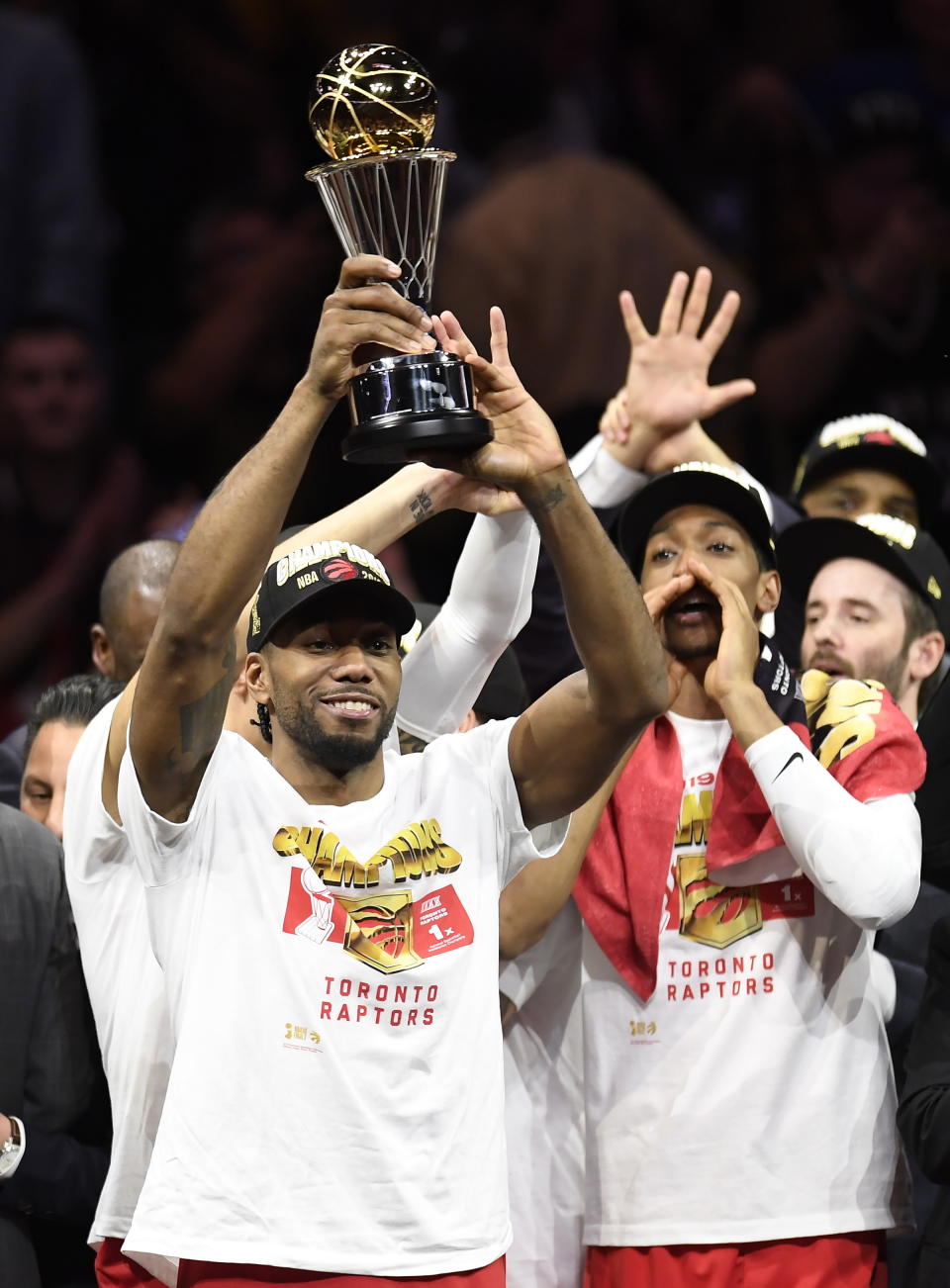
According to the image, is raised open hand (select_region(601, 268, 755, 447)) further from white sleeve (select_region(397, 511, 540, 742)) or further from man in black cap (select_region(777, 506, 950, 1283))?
white sleeve (select_region(397, 511, 540, 742))

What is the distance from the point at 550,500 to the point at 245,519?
0.40 m

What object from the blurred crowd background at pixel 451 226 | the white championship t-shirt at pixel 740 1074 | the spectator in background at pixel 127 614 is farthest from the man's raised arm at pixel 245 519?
the blurred crowd background at pixel 451 226

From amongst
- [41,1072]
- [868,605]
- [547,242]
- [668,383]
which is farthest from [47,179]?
[41,1072]

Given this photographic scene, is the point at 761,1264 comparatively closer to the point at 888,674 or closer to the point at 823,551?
the point at 888,674

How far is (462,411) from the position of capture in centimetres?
250

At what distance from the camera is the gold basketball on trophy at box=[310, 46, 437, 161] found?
2.62 metres

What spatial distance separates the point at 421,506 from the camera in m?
3.04

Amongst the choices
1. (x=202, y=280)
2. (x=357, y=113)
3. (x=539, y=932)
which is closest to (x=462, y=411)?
(x=357, y=113)

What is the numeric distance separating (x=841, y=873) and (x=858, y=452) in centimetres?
164

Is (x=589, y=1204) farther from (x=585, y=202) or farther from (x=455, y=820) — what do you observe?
(x=585, y=202)

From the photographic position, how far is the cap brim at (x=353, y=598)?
272 centimetres

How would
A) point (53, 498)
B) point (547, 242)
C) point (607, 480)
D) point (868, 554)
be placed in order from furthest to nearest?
point (53, 498)
point (547, 242)
point (607, 480)
point (868, 554)

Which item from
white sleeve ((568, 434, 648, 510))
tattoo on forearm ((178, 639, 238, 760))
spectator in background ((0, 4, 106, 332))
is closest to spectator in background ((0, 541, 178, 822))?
white sleeve ((568, 434, 648, 510))

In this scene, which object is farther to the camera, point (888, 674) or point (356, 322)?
point (888, 674)
